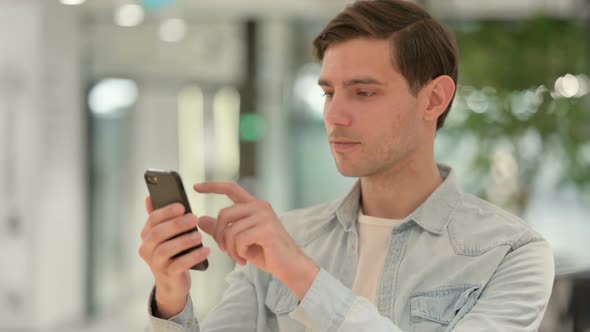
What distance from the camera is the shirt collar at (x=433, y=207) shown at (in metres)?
1.56

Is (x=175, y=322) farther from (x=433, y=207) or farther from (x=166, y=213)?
(x=433, y=207)

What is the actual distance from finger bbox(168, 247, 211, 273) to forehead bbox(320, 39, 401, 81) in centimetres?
42

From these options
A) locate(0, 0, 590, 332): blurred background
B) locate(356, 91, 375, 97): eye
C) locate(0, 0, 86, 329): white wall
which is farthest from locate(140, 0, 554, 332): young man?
locate(0, 0, 86, 329): white wall

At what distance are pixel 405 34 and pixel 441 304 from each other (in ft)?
1.70

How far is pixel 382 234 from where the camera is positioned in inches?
64.0

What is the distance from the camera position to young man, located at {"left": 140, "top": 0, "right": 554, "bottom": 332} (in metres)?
1.31

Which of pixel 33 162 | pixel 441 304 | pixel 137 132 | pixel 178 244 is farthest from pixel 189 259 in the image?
pixel 137 132

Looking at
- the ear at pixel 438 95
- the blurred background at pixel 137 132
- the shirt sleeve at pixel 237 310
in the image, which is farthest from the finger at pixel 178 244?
the blurred background at pixel 137 132

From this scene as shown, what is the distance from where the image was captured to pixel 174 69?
7.54 m

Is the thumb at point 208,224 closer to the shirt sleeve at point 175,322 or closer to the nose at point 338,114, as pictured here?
the shirt sleeve at point 175,322

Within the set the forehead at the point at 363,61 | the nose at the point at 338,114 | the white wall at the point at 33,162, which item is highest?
the forehead at the point at 363,61

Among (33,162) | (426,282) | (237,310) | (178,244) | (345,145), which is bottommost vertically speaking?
(33,162)

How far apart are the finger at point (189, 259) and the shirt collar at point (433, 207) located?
0.39 m

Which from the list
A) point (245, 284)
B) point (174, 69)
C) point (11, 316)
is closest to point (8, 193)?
point (11, 316)
